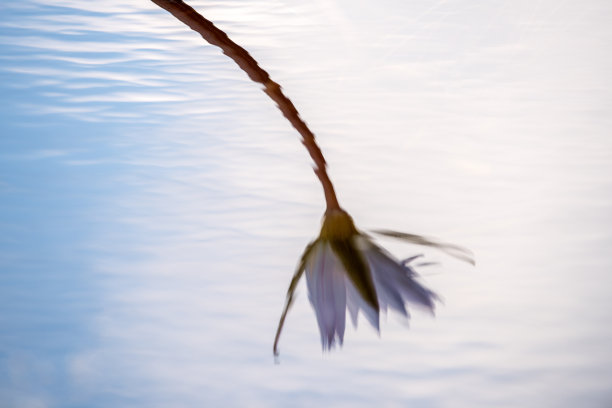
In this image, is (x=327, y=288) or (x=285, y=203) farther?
(x=285, y=203)

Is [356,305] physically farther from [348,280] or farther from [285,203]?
[285,203]

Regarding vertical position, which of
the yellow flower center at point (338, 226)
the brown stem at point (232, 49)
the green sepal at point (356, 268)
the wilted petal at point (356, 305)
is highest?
the brown stem at point (232, 49)

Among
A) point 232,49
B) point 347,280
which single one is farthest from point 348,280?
point 232,49

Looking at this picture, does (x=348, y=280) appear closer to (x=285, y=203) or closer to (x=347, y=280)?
(x=347, y=280)

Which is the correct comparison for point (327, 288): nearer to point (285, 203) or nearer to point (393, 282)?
point (393, 282)

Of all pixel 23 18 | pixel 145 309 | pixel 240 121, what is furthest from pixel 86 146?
pixel 23 18

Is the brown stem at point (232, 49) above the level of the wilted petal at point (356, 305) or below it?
above
